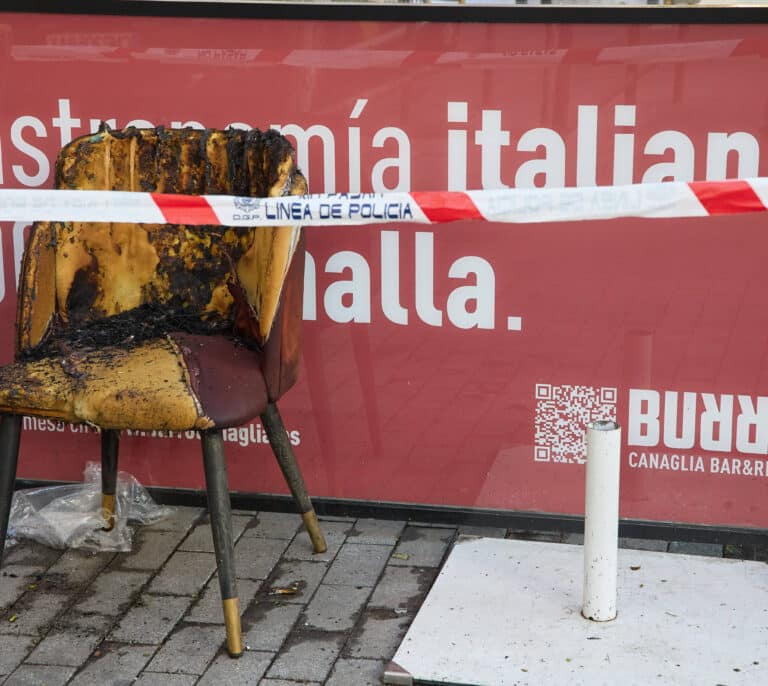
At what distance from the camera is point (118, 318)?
3.67m

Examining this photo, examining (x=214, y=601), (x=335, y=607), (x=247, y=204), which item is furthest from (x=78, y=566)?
(x=247, y=204)

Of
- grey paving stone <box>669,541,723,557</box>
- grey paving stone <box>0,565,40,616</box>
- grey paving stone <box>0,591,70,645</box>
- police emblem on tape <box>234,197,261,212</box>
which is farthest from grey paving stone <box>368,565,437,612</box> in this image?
police emblem on tape <box>234,197,261,212</box>

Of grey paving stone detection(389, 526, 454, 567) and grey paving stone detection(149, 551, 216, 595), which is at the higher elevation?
grey paving stone detection(389, 526, 454, 567)

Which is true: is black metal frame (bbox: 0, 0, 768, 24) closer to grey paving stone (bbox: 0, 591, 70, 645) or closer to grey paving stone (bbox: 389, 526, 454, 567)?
grey paving stone (bbox: 389, 526, 454, 567)

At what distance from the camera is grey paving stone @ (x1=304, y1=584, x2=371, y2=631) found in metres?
3.41

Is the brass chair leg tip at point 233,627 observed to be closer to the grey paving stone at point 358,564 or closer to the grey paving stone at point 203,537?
the grey paving stone at point 358,564

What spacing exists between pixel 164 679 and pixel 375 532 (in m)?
1.03

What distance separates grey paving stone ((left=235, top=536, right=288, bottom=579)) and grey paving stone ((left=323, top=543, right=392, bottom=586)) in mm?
184

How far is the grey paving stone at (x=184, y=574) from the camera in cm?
363

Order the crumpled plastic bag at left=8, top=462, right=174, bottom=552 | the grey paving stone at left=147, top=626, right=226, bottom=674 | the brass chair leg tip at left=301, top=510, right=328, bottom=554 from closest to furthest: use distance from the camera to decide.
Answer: the grey paving stone at left=147, top=626, right=226, bottom=674 → the brass chair leg tip at left=301, top=510, right=328, bottom=554 → the crumpled plastic bag at left=8, top=462, right=174, bottom=552

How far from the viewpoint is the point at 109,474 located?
3.99m

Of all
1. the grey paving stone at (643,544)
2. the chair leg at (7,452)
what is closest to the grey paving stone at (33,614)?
the chair leg at (7,452)

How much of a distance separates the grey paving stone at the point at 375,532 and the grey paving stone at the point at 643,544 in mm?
690

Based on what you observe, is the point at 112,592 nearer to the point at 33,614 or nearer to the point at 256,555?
the point at 33,614
